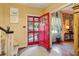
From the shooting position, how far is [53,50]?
5.83 ft

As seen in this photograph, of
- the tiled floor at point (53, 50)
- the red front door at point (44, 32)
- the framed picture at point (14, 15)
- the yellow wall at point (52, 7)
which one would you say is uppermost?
the yellow wall at point (52, 7)

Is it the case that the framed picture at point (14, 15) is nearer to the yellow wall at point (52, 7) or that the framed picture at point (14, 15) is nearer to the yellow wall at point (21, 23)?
the yellow wall at point (21, 23)

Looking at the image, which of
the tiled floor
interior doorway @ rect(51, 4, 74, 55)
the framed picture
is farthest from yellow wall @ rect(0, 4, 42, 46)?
interior doorway @ rect(51, 4, 74, 55)

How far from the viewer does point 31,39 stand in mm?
1823

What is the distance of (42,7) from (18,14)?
0.41 m

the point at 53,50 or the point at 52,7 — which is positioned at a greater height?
the point at 52,7

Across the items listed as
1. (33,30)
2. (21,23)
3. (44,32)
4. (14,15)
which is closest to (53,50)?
(44,32)

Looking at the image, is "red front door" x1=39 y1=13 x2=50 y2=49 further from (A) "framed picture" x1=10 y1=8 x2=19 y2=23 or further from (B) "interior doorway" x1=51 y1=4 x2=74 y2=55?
(A) "framed picture" x1=10 y1=8 x2=19 y2=23

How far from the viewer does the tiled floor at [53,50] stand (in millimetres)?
1748

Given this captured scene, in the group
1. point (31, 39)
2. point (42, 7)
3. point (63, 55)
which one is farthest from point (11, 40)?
point (63, 55)

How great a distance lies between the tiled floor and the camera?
175cm

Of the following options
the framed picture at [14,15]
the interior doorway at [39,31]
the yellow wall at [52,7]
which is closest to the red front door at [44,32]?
the interior doorway at [39,31]

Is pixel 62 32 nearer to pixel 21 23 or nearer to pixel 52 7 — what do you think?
pixel 52 7

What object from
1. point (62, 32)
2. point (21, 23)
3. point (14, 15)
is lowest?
point (62, 32)
